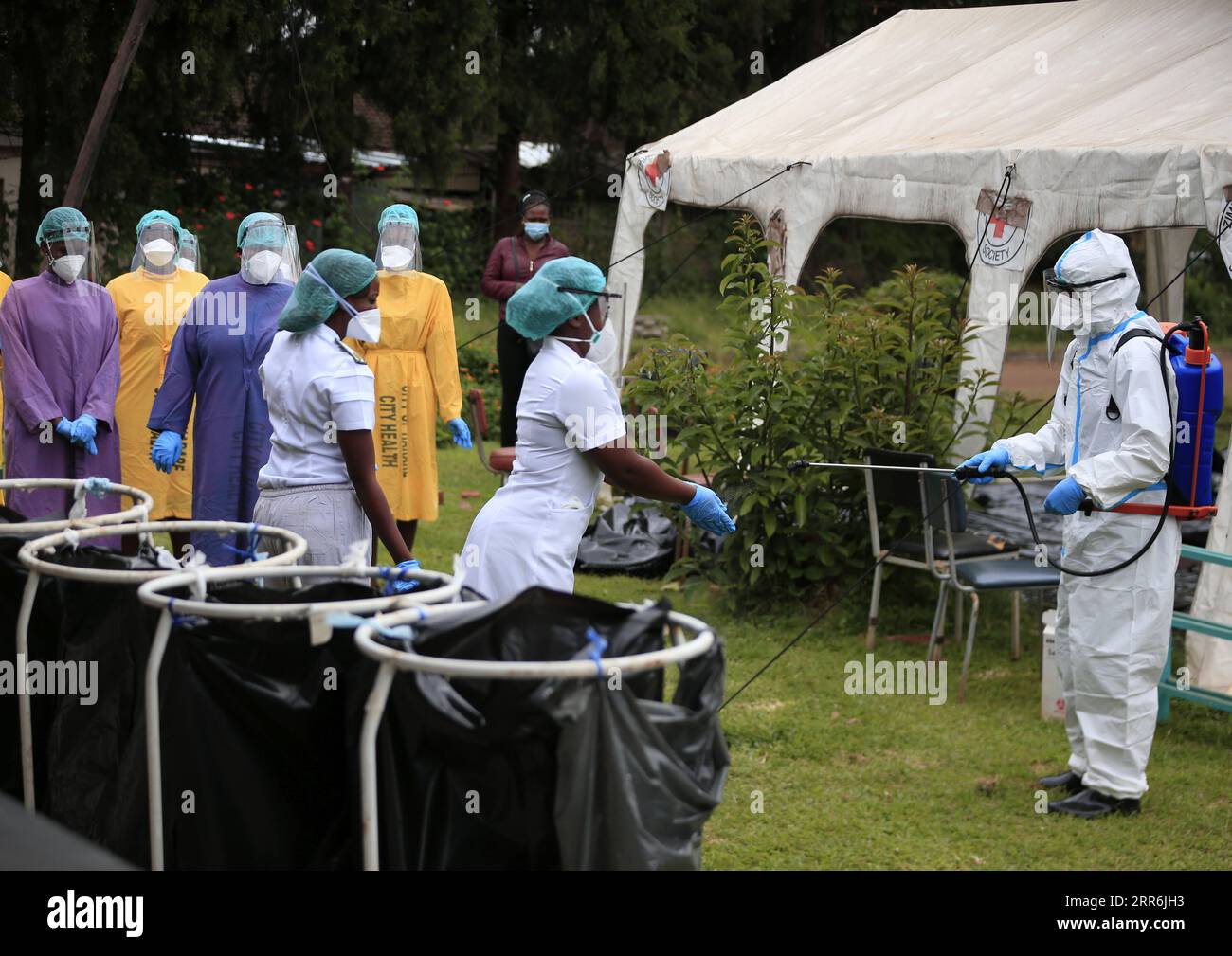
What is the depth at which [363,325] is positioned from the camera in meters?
4.15

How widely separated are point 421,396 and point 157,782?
3.85m

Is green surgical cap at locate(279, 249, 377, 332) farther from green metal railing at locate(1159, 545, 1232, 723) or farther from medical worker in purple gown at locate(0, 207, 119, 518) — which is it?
green metal railing at locate(1159, 545, 1232, 723)

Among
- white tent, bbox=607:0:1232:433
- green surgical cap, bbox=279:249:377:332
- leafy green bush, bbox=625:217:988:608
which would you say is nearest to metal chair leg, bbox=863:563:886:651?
leafy green bush, bbox=625:217:988:608

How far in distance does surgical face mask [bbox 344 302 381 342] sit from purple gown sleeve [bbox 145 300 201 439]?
1.27 m

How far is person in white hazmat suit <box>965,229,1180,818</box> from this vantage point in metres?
4.50

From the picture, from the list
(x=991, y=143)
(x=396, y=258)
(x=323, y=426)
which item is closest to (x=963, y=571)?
(x=991, y=143)

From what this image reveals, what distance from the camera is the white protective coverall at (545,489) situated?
12.2 feet

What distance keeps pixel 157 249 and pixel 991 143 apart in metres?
3.85

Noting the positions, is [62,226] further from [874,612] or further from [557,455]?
[874,612]

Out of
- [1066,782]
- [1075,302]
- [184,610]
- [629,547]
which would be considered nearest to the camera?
[184,610]

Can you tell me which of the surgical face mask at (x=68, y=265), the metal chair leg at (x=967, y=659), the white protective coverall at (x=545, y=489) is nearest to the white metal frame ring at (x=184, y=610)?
the white protective coverall at (x=545, y=489)

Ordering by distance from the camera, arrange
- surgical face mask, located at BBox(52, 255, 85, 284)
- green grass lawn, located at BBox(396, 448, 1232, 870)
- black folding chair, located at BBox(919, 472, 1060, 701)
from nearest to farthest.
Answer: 1. green grass lawn, located at BBox(396, 448, 1232, 870)
2. surgical face mask, located at BBox(52, 255, 85, 284)
3. black folding chair, located at BBox(919, 472, 1060, 701)

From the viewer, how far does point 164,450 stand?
5.07 m

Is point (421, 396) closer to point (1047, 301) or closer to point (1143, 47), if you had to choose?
point (1047, 301)
